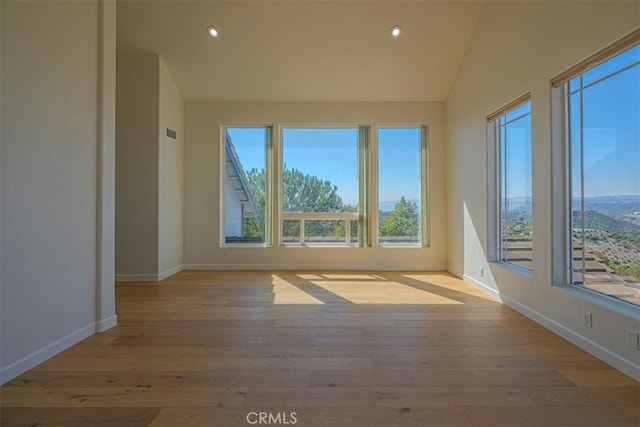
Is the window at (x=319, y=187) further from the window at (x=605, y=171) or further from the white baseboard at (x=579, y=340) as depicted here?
the window at (x=605, y=171)

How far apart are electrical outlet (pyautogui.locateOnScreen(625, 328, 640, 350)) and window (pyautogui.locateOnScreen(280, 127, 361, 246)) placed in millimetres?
4152

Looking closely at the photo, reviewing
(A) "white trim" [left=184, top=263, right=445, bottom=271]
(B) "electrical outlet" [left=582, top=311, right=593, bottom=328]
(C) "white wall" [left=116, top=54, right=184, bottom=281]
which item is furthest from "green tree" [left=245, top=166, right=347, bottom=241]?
(B) "electrical outlet" [left=582, top=311, right=593, bottom=328]

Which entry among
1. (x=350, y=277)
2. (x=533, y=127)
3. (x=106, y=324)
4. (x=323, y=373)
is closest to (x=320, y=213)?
(x=350, y=277)

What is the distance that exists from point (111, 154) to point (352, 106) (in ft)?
13.4

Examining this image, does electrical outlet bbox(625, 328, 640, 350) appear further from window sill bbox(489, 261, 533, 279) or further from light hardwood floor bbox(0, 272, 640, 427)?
window sill bbox(489, 261, 533, 279)

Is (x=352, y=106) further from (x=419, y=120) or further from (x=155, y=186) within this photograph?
(x=155, y=186)

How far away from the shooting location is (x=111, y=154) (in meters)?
3.03

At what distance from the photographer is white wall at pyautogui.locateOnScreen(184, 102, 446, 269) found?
234 inches

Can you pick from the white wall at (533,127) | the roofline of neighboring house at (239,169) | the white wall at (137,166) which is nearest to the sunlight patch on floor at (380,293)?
the white wall at (533,127)

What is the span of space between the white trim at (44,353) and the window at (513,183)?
418cm

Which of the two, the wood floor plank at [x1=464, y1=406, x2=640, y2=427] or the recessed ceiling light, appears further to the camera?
the recessed ceiling light

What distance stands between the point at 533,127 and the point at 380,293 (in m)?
2.51

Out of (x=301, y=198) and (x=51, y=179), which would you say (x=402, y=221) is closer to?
(x=301, y=198)

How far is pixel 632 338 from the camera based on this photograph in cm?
215
